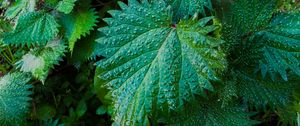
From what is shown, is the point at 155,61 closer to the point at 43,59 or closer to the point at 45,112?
the point at 43,59

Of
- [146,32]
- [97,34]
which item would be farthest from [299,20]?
[97,34]

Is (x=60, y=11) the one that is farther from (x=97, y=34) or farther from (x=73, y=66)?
(x=73, y=66)

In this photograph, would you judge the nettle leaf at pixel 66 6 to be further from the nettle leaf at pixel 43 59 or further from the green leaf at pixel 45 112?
the green leaf at pixel 45 112

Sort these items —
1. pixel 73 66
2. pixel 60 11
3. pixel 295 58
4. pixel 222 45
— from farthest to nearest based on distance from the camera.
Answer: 1. pixel 73 66
2. pixel 60 11
3. pixel 222 45
4. pixel 295 58

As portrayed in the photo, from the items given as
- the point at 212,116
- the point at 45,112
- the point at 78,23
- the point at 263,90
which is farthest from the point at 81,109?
the point at 263,90

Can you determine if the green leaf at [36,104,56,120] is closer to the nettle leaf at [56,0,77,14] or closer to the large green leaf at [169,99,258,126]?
the nettle leaf at [56,0,77,14]
